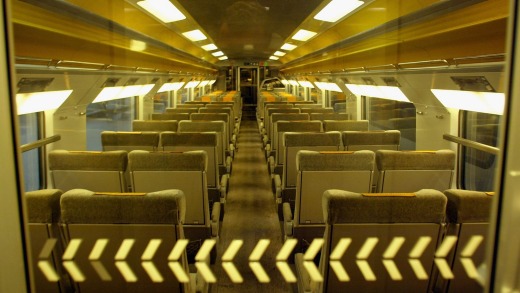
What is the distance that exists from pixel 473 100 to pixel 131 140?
357 cm

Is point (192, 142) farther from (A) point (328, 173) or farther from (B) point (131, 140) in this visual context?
(A) point (328, 173)

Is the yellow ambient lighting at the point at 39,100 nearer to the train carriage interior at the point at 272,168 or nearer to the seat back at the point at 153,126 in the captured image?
the train carriage interior at the point at 272,168

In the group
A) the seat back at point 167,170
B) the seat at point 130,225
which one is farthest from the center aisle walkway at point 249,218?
the seat back at point 167,170

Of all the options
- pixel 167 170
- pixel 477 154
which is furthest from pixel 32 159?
pixel 477 154

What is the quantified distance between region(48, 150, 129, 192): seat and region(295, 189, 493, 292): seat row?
2164mm

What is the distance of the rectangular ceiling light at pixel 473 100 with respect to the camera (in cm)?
379

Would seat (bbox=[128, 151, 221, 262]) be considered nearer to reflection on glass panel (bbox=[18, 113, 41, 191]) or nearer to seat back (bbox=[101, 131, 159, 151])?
seat back (bbox=[101, 131, 159, 151])

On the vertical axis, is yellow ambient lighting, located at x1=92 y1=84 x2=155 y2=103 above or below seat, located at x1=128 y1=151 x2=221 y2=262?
above

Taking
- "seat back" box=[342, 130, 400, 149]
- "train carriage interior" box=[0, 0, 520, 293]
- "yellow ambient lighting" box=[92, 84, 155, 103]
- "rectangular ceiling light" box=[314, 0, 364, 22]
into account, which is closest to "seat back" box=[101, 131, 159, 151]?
"train carriage interior" box=[0, 0, 520, 293]

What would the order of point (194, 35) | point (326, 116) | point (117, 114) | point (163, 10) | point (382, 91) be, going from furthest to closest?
1. point (117, 114)
2. point (326, 116)
3. point (382, 91)
4. point (194, 35)
5. point (163, 10)

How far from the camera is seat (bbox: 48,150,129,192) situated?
12.5 ft

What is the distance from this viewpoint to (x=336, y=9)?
458 cm

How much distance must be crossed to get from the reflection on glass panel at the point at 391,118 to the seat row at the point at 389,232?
311 inches

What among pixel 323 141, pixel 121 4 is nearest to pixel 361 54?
pixel 323 141
